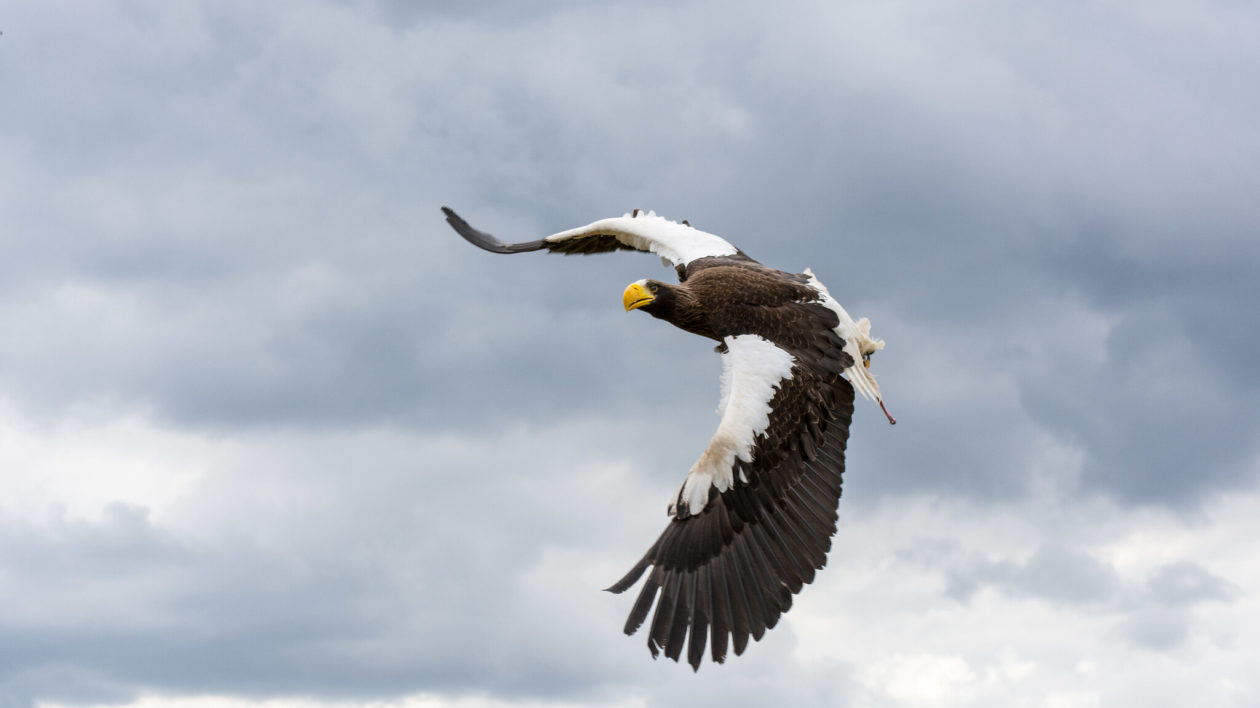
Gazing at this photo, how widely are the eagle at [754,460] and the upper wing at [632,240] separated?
1.19 m

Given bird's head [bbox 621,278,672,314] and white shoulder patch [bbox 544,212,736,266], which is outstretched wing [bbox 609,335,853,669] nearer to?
bird's head [bbox 621,278,672,314]

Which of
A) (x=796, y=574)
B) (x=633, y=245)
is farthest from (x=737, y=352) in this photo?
(x=633, y=245)

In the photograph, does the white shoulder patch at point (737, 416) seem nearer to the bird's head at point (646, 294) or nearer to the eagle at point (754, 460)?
the eagle at point (754, 460)

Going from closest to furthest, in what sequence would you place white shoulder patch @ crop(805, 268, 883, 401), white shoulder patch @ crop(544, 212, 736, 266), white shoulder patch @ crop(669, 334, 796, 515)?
white shoulder patch @ crop(669, 334, 796, 515) < white shoulder patch @ crop(805, 268, 883, 401) < white shoulder patch @ crop(544, 212, 736, 266)

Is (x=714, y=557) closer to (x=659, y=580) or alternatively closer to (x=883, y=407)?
(x=659, y=580)

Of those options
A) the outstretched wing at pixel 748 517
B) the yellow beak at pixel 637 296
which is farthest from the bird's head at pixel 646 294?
the outstretched wing at pixel 748 517

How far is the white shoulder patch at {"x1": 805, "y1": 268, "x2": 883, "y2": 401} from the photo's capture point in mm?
11680

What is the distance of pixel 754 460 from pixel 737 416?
0.44 m

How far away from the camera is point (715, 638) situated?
9750 mm

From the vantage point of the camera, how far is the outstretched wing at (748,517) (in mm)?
9836

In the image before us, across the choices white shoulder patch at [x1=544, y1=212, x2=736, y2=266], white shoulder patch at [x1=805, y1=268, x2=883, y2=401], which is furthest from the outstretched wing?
white shoulder patch at [x1=544, y1=212, x2=736, y2=266]

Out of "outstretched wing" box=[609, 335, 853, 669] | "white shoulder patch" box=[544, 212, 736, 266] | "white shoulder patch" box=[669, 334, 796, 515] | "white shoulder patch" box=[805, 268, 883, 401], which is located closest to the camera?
"outstretched wing" box=[609, 335, 853, 669]

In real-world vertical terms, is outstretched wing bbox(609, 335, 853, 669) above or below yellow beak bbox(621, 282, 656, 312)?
below

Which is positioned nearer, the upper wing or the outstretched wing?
the outstretched wing
